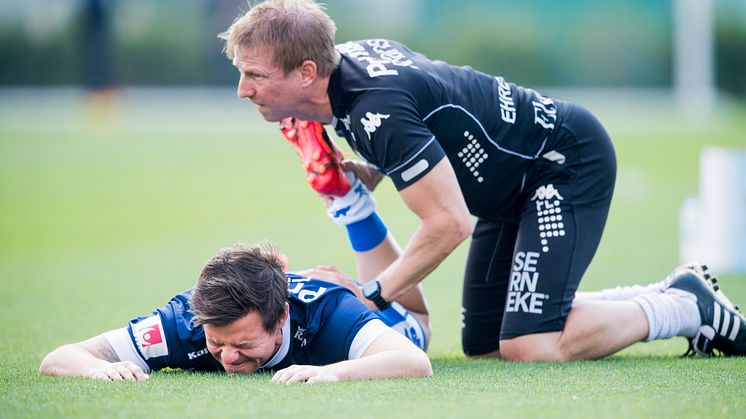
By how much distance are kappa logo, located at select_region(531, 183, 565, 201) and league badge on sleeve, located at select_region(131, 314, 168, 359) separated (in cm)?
189

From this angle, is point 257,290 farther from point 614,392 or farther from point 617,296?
point 617,296

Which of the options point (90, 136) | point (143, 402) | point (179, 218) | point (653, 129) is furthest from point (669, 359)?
point (653, 129)

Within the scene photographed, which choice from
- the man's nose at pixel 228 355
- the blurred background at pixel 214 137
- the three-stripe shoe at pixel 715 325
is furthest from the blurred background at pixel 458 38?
the man's nose at pixel 228 355

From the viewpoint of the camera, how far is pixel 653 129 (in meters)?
24.8

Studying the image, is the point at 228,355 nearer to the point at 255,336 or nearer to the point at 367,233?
the point at 255,336

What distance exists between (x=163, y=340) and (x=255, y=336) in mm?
434

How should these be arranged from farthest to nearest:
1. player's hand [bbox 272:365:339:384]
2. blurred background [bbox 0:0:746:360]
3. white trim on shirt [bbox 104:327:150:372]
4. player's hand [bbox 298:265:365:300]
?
blurred background [bbox 0:0:746:360] → player's hand [bbox 298:265:365:300] → white trim on shirt [bbox 104:327:150:372] → player's hand [bbox 272:365:339:384]

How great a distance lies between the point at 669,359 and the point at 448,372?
44.2 inches

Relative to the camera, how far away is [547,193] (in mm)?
5160

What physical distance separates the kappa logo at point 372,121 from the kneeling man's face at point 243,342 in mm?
836

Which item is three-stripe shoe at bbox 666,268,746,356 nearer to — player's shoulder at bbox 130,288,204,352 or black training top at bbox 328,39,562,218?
black training top at bbox 328,39,562,218

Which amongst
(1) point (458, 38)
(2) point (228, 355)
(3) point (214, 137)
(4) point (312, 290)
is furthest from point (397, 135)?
(1) point (458, 38)

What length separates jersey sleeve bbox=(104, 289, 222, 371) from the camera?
4.39 m

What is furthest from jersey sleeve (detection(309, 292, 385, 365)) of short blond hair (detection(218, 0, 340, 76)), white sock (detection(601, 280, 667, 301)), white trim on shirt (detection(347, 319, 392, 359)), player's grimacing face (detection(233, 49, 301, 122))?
white sock (detection(601, 280, 667, 301))
